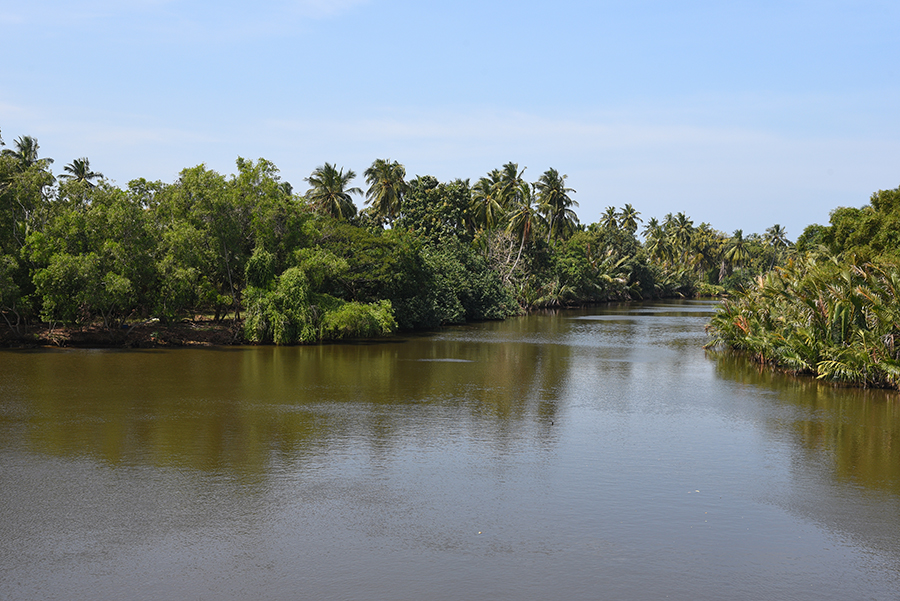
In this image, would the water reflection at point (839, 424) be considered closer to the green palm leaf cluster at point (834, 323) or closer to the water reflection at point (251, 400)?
the green palm leaf cluster at point (834, 323)

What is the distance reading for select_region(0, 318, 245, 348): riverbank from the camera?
41.1 m

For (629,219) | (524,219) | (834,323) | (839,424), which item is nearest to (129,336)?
(839,424)

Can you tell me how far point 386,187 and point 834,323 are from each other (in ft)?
187

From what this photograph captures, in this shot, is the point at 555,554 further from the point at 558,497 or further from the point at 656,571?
the point at 558,497

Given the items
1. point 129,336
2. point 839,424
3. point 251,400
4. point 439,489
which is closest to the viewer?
point 439,489

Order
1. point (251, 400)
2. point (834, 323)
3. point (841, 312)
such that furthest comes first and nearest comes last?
1. point (834, 323)
2. point (841, 312)
3. point (251, 400)

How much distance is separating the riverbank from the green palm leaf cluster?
30.7m

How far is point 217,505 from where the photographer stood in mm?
14984

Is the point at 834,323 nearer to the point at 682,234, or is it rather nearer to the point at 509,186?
the point at 509,186

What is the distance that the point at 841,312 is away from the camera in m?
30.8

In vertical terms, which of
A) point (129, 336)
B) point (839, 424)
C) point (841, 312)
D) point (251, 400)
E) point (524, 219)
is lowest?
point (839, 424)

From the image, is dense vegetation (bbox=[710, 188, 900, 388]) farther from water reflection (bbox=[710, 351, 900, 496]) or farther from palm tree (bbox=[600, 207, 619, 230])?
palm tree (bbox=[600, 207, 619, 230])

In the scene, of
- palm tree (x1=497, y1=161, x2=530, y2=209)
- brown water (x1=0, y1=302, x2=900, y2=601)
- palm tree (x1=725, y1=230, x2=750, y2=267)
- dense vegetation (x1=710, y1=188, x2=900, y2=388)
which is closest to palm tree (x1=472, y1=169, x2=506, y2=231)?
palm tree (x1=497, y1=161, x2=530, y2=209)

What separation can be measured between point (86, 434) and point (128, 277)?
72.0 ft
